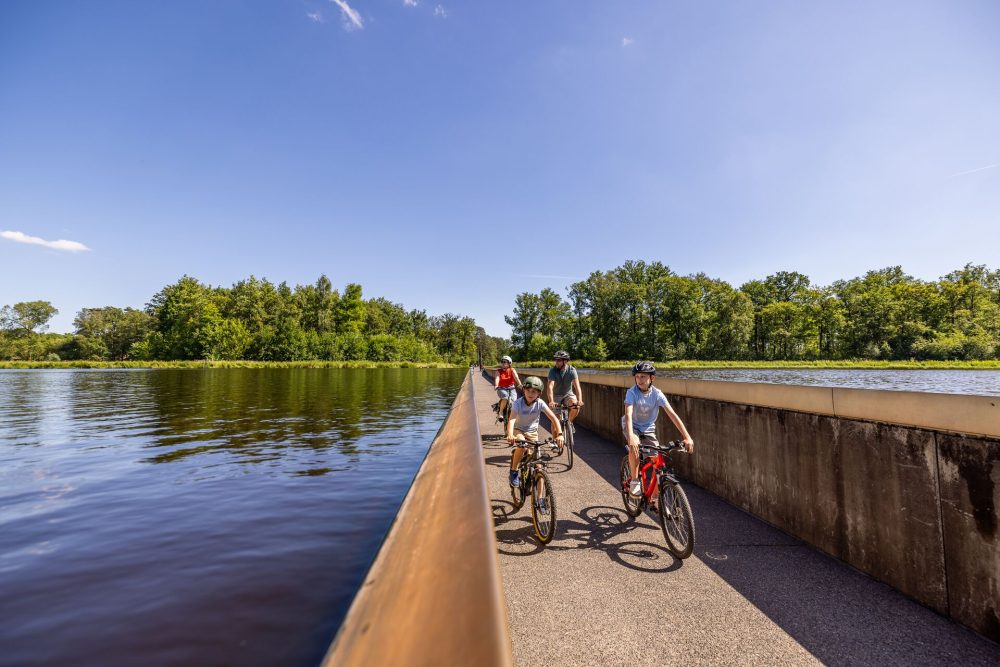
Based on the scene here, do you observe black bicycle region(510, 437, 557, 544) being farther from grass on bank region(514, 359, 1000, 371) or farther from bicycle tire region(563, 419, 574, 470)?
grass on bank region(514, 359, 1000, 371)

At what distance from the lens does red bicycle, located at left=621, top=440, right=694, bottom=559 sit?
458 cm

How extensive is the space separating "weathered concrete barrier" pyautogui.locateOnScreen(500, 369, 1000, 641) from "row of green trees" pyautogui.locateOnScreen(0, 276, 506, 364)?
4584 inches

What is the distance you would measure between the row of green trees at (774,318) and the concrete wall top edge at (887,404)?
87430 mm

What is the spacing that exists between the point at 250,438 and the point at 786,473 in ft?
52.2

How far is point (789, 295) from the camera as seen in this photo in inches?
4168

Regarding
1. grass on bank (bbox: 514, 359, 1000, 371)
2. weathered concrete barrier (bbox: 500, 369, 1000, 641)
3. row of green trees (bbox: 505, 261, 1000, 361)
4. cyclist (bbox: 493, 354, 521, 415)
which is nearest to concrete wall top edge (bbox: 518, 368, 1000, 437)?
weathered concrete barrier (bbox: 500, 369, 1000, 641)

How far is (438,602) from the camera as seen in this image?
1.20 m

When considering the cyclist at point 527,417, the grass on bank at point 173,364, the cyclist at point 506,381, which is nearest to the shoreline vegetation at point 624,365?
the grass on bank at point 173,364

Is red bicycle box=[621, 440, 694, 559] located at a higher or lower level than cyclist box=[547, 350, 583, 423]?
lower

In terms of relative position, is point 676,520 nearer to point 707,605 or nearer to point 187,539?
point 707,605

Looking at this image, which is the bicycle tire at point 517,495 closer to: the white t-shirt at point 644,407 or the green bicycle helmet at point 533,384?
the green bicycle helmet at point 533,384

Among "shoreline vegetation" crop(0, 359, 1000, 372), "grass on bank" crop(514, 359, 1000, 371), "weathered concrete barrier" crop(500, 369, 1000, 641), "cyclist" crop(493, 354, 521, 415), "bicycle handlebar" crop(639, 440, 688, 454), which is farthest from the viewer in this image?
"shoreline vegetation" crop(0, 359, 1000, 372)

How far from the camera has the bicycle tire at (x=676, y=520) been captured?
4.54 m

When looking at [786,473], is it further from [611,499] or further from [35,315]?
[35,315]
